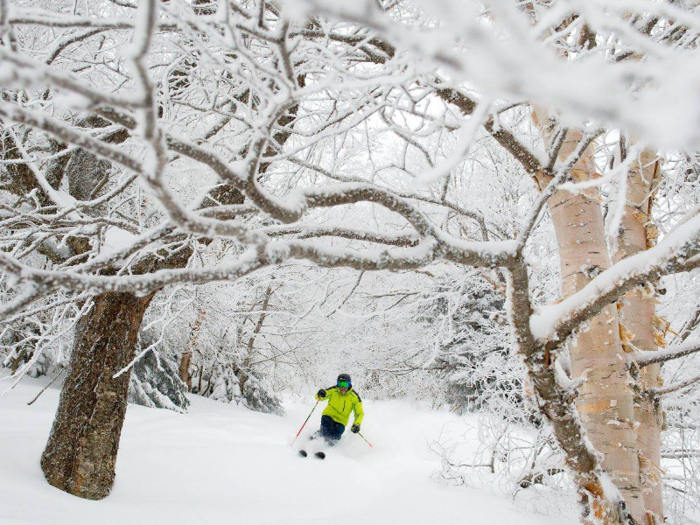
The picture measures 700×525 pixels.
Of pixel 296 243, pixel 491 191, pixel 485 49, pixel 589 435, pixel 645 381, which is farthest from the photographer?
pixel 491 191

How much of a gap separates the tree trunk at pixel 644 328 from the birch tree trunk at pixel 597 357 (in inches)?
8.9

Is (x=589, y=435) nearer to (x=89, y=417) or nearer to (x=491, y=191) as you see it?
(x=89, y=417)

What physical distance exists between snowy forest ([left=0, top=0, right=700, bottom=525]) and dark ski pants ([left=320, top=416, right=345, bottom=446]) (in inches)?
21.1

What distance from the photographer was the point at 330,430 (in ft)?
23.5

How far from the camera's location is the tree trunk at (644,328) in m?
2.34

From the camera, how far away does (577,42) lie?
7.23 feet

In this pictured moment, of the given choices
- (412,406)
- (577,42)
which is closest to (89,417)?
(577,42)

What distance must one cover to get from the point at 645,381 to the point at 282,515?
8.99 feet

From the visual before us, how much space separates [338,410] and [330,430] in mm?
345

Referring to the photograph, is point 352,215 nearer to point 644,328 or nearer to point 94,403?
point 94,403

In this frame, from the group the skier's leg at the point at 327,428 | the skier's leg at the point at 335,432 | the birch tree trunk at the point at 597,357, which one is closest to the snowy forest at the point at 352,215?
the birch tree trunk at the point at 597,357

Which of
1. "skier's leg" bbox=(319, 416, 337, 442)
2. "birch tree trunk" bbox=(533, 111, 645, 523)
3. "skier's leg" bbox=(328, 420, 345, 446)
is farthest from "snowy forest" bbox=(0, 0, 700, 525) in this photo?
"skier's leg" bbox=(319, 416, 337, 442)

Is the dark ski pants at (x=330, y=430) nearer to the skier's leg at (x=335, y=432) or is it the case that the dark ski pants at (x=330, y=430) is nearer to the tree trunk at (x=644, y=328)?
the skier's leg at (x=335, y=432)

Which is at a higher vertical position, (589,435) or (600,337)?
(600,337)
